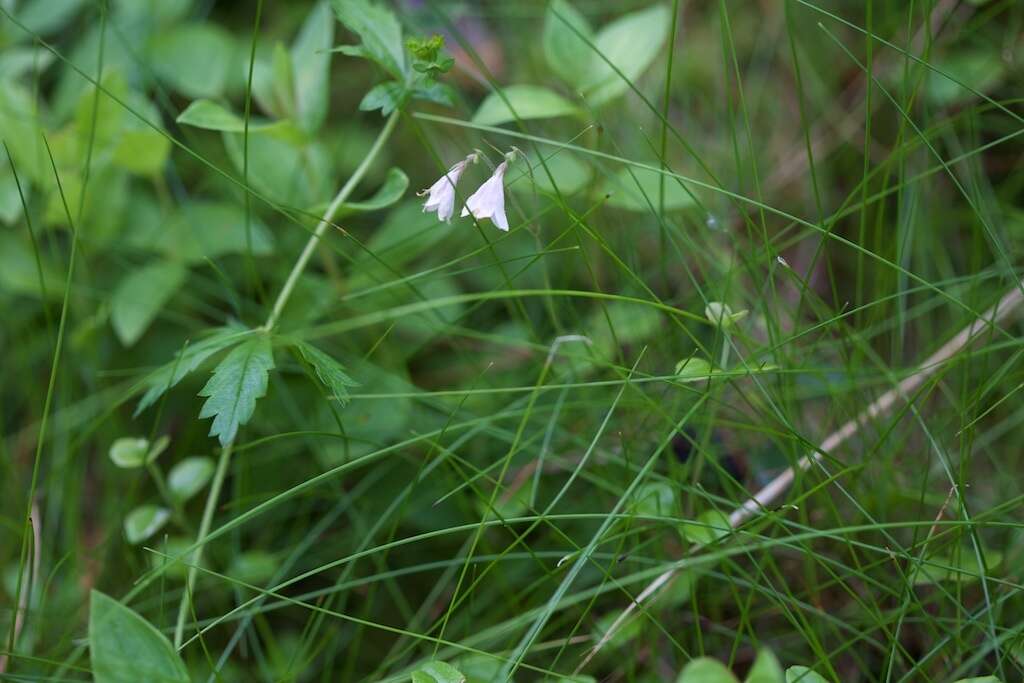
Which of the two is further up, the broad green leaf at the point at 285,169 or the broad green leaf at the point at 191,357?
the broad green leaf at the point at 285,169

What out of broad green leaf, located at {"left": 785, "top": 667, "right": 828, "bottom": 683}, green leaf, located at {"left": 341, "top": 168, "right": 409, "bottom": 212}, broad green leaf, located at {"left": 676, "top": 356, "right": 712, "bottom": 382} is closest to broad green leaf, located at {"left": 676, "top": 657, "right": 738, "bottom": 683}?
broad green leaf, located at {"left": 785, "top": 667, "right": 828, "bottom": 683}

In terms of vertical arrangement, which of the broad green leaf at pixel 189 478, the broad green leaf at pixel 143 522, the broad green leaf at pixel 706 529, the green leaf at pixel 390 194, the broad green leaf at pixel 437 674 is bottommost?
the broad green leaf at pixel 143 522

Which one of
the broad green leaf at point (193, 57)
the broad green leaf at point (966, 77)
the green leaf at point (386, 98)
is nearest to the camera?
the green leaf at point (386, 98)

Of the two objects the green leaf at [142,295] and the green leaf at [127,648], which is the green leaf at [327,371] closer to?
the green leaf at [127,648]

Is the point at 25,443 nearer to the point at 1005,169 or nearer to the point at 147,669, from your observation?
the point at 147,669

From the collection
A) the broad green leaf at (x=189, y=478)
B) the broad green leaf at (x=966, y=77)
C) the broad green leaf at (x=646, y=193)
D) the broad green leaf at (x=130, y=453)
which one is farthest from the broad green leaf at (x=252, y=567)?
the broad green leaf at (x=966, y=77)

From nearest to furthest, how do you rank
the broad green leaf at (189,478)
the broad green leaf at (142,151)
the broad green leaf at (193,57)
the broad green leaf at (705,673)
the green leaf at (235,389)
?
the broad green leaf at (705,673), the green leaf at (235,389), the broad green leaf at (189,478), the broad green leaf at (142,151), the broad green leaf at (193,57)

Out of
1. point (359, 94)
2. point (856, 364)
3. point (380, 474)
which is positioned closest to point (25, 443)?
point (380, 474)

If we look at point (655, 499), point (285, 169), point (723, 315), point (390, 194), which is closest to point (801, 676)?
point (655, 499)
